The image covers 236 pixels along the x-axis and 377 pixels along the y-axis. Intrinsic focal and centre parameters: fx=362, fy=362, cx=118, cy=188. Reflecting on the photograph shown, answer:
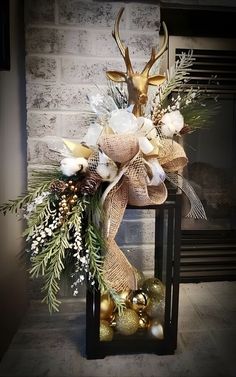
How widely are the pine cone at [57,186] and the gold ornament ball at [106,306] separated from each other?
1.13ft

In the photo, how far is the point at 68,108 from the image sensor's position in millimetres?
1329

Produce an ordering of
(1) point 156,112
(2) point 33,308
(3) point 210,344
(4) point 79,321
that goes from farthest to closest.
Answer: (2) point 33,308, (4) point 79,321, (3) point 210,344, (1) point 156,112

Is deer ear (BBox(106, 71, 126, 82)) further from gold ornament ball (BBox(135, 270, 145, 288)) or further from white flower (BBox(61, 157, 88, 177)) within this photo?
gold ornament ball (BBox(135, 270, 145, 288))

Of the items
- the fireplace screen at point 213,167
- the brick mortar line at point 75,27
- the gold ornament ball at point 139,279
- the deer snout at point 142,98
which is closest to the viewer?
the deer snout at point 142,98

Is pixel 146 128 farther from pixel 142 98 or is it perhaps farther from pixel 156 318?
pixel 156 318

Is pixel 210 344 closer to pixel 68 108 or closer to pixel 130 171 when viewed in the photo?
pixel 130 171

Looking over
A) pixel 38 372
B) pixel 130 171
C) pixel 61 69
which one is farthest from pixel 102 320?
pixel 61 69

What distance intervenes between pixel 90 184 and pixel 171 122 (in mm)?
282

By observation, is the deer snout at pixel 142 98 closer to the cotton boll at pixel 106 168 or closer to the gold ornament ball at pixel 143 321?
the cotton boll at pixel 106 168

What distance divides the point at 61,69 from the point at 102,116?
0.37 meters

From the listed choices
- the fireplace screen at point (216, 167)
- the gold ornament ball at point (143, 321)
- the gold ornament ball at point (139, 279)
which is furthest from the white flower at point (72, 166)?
the fireplace screen at point (216, 167)

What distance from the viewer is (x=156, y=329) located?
3.51 ft

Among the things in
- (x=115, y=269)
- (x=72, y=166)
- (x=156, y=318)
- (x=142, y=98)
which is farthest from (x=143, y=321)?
(x=142, y=98)

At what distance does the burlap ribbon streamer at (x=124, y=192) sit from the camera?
884 mm
